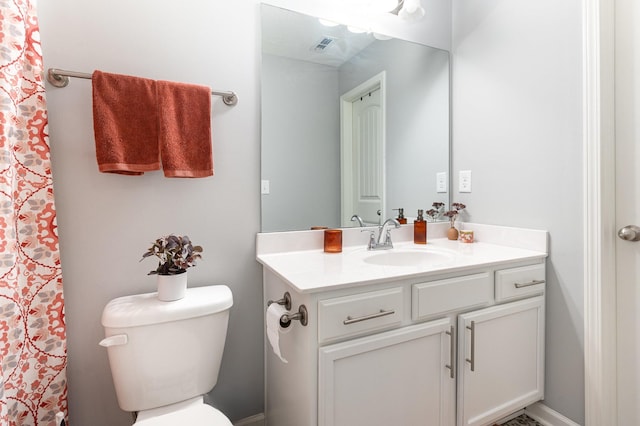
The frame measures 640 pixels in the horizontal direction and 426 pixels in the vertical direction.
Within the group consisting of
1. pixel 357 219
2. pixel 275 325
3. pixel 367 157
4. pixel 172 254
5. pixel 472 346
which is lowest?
pixel 472 346

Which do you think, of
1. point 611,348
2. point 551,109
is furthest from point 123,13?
point 611,348

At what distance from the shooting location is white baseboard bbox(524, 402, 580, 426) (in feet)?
4.61

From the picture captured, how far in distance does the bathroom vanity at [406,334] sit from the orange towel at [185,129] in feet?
1.43

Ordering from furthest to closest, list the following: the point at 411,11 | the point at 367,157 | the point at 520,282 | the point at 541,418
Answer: the point at 367,157
the point at 411,11
the point at 541,418
the point at 520,282

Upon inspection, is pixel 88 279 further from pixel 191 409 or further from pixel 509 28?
pixel 509 28

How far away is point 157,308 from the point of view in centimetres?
108

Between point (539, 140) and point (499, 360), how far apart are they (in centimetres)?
97

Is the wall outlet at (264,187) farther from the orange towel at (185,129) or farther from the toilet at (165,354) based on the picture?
the toilet at (165,354)

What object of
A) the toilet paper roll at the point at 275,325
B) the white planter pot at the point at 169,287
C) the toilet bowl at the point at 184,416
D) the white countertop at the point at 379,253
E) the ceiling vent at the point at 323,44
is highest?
the ceiling vent at the point at 323,44

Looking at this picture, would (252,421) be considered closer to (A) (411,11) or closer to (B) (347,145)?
(B) (347,145)

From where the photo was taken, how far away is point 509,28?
158cm

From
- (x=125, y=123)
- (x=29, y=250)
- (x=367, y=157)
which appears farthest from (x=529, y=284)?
(x=29, y=250)

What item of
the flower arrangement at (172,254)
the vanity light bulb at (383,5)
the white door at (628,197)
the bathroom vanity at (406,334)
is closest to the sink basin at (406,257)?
the bathroom vanity at (406,334)

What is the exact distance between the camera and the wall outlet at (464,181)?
1.81m
